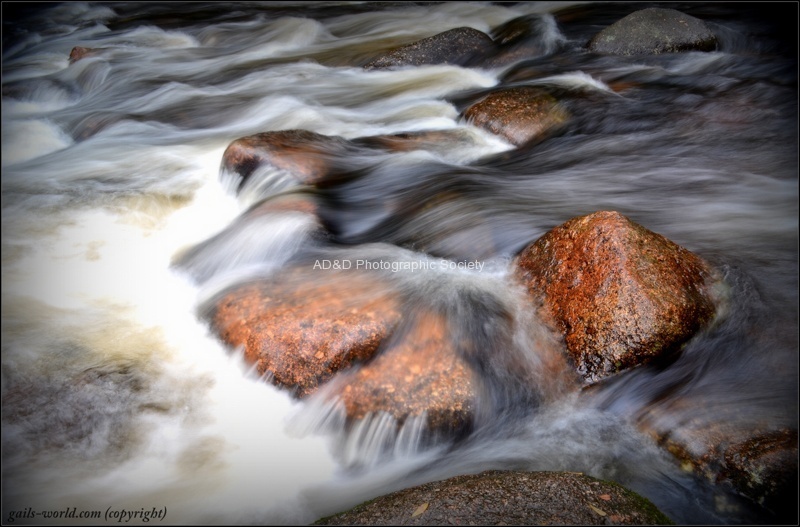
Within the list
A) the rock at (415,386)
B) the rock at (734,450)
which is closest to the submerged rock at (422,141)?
the rock at (415,386)

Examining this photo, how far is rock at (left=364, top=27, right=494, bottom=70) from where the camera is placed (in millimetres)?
8945

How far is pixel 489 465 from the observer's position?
310 cm

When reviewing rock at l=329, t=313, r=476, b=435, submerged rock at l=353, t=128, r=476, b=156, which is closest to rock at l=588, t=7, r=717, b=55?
submerged rock at l=353, t=128, r=476, b=156

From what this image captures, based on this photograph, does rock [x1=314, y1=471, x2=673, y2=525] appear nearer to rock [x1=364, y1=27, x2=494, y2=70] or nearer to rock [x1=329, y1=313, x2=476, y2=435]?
rock [x1=329, y1=313, x2=476, y2=435]

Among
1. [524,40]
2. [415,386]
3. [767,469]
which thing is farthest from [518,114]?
[767,469]

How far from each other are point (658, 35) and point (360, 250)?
→ 6.19 meters

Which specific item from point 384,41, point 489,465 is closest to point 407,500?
point 489,465

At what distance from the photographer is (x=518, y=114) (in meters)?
6.47

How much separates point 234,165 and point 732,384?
15.2ft

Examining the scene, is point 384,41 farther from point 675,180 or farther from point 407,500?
point 407,500

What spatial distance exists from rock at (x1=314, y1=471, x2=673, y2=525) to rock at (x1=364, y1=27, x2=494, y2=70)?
7622mm

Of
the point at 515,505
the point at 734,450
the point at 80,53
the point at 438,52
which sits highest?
the point at 80,53

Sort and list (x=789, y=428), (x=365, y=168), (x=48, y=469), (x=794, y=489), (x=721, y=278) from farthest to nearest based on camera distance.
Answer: (x=365, y=168), (x=721, y=278), (x=48, y=469), (x=789, y=428), (x=794, y=489)

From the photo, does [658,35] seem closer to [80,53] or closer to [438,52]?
[438,52]
